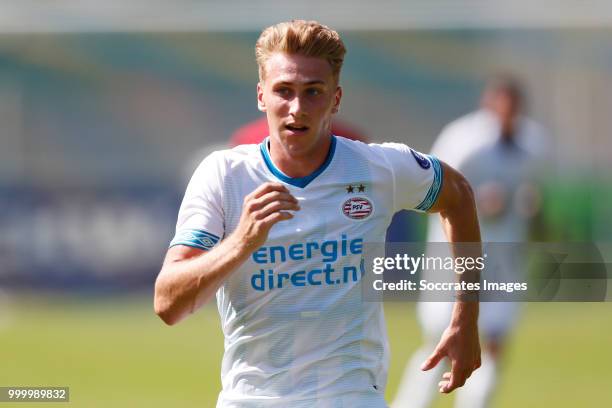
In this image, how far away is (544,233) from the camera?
32.6 feet

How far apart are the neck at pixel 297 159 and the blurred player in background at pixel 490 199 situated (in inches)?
166

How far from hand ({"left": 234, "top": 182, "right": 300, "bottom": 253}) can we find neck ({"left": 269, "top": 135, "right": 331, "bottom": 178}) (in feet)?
1.96

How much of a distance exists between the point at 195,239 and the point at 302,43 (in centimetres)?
78

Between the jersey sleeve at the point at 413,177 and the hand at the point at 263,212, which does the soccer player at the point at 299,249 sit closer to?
the jersey sleeve at the point at 413,177

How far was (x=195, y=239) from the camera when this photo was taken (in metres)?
4.09

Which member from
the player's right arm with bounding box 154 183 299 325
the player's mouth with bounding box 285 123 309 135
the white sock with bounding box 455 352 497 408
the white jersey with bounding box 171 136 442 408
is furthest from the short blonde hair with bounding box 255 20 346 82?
the white sock with bounding box 455 352 497 408

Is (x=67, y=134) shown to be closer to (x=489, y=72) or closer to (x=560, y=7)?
(x=489, y=72)

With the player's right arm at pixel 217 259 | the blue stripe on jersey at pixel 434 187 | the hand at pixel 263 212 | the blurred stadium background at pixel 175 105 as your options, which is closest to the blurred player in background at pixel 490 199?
the blue stripe on jersey at pixel 434 187

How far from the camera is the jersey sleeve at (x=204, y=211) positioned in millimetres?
4102

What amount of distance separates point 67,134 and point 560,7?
318 inches

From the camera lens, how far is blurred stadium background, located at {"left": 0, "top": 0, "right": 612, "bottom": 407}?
17.1 meters

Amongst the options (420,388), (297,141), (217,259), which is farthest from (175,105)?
(217,259)

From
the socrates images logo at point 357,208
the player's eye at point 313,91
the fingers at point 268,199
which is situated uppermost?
the player's eye at point 313,91

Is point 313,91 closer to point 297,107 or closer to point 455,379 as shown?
point 297,107
